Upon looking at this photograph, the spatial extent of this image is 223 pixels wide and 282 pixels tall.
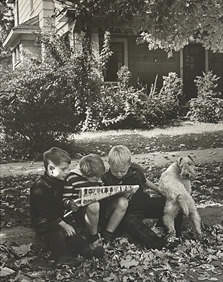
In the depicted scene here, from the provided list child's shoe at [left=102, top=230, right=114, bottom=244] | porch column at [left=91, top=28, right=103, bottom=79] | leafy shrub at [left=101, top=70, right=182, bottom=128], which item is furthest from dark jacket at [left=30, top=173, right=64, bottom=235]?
porch column at [left=91, top=28, right=103, bottom=79]

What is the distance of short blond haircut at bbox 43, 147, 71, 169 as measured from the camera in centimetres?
391

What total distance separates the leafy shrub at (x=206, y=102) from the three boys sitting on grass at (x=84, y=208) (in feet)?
3.04

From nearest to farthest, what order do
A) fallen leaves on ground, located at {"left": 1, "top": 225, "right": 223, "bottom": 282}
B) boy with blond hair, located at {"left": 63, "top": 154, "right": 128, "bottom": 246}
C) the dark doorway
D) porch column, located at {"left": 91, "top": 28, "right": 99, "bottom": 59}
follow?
1. fallen leaves on ground, located at {"left": 1, "top": 225, "right": 223, "bottom": 282}
2. boy with blond hair, located at {"left": 63, "top": 154, "right": 128, "bottom": 246}
3. porch column, located at {"left": 91, "top": 28, "right": 99, "bottom": 59}
4. the dark doorway

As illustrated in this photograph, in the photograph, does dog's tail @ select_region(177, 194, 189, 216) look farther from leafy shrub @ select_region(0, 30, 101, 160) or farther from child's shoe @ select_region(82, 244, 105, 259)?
leafy shrub @ select_region(0, 30, 101, 160)

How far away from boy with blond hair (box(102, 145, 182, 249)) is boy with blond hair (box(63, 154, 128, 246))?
0.09 metres

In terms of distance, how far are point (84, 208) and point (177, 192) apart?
0.96 m

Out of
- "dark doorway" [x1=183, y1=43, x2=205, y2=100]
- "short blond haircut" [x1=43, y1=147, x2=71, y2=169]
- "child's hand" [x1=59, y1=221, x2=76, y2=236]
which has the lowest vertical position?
"child's hand" [x1=59, y1=221, x2=76, y2=236]

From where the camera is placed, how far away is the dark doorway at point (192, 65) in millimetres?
4406

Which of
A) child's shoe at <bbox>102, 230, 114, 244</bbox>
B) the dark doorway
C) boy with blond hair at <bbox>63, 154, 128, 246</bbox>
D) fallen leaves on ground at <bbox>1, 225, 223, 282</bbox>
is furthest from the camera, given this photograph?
the dark doorway

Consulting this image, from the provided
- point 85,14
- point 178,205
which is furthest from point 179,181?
point 85,14

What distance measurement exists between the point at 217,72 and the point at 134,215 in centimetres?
177

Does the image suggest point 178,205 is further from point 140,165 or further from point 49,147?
point 49,147

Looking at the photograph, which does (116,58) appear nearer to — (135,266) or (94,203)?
(94,203)

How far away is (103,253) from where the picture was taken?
12.9 ft
